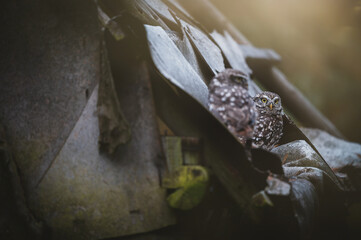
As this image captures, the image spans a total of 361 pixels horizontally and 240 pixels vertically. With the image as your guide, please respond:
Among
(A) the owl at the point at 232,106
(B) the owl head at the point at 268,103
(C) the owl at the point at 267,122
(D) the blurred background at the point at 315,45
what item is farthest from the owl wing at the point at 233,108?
(D) the blurred background at the point at 315,45

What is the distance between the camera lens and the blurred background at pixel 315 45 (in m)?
12.8

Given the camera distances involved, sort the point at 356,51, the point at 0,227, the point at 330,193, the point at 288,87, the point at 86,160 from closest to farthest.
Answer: the point at 0,227 < the point at 86,160 < the point at 330,193 < the point at 288,87 < the point at 356,51

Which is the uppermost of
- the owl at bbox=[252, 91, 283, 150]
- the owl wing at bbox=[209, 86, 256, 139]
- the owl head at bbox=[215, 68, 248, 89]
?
the owl head at bbox=[215, 68, 248, 89]

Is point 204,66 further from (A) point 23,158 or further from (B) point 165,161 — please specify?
(A) point 23,158

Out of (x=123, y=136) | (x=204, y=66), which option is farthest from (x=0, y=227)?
(x=204, y=66)

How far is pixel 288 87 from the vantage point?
9.39 meters

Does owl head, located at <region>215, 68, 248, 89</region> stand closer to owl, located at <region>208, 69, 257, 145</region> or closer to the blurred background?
owl, located at <region>208, 69, 257, 145</region>

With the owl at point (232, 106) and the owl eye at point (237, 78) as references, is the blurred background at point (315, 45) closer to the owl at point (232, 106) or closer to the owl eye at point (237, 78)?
the owl eye at point (237, 78)

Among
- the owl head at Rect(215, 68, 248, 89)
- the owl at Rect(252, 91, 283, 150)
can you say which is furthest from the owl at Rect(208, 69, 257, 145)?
the owl at Rect(252, 91, 283, 150)

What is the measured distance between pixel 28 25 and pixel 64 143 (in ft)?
3.84

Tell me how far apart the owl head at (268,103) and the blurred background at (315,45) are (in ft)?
30.8

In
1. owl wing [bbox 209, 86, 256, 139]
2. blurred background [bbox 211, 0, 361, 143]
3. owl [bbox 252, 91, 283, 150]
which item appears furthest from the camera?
blurred background [bbox 211, 0, 361, 143]

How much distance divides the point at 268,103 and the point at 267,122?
0.28 metres

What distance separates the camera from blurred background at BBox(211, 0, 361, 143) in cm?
1279
